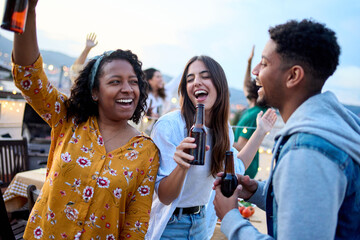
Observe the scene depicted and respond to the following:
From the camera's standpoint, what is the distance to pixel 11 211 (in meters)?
3.55

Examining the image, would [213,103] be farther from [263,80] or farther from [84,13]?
[84,13]

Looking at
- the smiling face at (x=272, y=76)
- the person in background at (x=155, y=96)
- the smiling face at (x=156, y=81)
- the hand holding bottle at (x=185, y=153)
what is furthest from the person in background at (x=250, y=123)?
the smiling face at (x=272, y=76)

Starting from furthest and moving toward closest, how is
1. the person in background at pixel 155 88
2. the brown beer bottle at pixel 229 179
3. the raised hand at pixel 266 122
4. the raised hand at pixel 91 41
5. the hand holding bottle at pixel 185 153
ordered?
the person in background at pixel 155 88 → the raised hand at pixel 91 41 → the raised hand at pixel 266 122 → the hand holding bottle at pixel 185 153 → the brown beer bottle at pixel 229 179

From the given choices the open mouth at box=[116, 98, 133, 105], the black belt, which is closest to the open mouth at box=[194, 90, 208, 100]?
the open mouth at box=[116, 98, 133, 105]

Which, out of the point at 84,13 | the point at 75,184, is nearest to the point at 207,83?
the point at 75,184

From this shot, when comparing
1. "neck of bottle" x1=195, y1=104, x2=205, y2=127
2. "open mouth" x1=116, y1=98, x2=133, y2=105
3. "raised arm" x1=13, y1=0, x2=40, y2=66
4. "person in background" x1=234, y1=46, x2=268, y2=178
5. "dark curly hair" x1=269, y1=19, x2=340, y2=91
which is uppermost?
"dark curly hair" x1=269, y1=19, x2=340, y2=91

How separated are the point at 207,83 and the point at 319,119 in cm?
121

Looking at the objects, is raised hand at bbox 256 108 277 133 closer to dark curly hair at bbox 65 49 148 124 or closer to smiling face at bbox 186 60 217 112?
smiling face at bbox 186 60 217 112

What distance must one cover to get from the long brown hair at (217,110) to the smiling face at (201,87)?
0.03 m

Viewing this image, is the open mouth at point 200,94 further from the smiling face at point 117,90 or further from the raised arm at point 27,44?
the raised arm at point 27,44

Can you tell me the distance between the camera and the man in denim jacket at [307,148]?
34.6 inches

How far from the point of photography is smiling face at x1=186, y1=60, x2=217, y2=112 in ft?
6.98

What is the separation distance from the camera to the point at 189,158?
1.51 metres

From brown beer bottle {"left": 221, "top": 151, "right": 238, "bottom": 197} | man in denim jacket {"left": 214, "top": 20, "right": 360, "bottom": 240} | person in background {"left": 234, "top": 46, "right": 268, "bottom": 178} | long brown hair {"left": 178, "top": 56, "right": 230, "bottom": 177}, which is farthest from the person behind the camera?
person in background {"left": 234, "top": 46, "right": 268, "bottom": 178}
